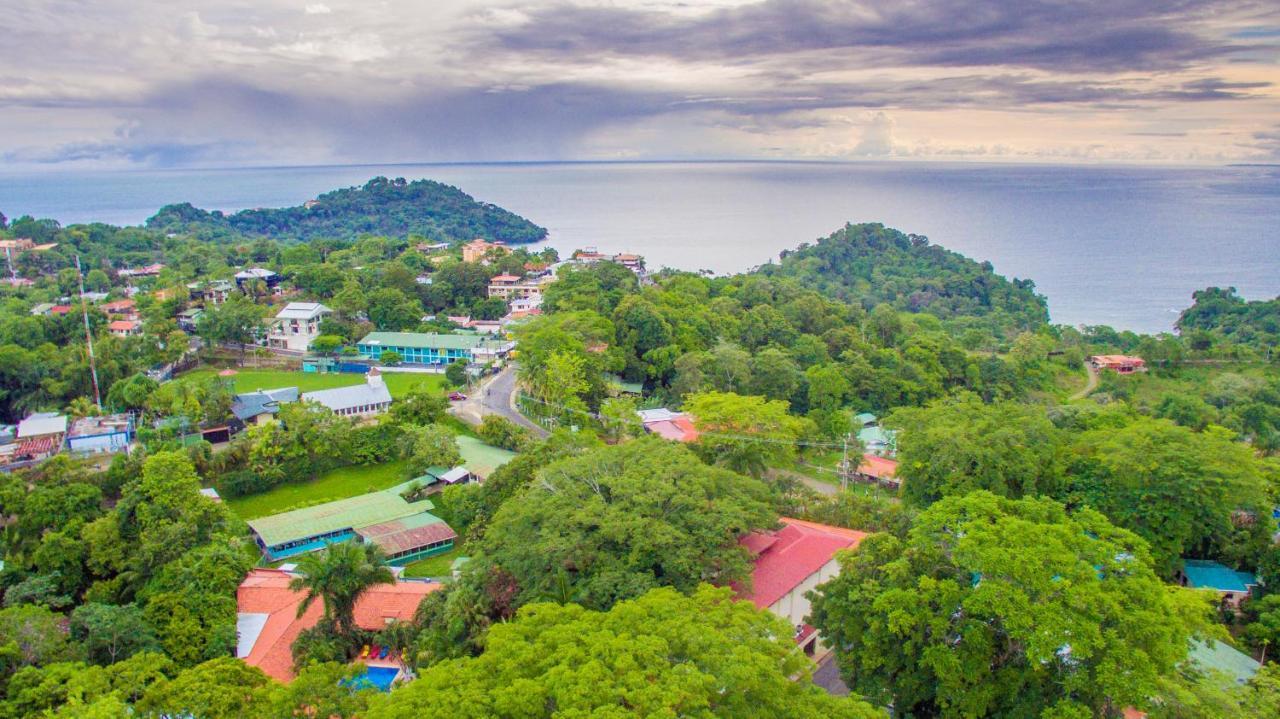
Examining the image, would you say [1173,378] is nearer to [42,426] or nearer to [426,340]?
[426,340]

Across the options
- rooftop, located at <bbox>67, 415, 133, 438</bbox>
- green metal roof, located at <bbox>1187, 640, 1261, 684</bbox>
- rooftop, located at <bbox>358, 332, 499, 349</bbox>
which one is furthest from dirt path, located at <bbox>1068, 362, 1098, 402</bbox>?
rooftop, located at <bbox>67, 415, 133, 438</bbox>

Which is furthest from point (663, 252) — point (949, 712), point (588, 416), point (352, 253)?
point (949, 712)

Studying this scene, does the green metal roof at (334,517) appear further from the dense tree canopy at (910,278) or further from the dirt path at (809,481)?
the dense tree canopy at (910,278)

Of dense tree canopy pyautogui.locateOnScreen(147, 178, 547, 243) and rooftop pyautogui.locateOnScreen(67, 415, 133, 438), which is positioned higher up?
dense tree canopy pyautogui.locateOnScreen(147, 178, 547, 243)

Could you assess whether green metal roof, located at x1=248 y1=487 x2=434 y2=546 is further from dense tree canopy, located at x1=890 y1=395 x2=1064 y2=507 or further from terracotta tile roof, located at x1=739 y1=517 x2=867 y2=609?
dense tree canopy, located at x1=890 y1=395 x2=1064 y2=507

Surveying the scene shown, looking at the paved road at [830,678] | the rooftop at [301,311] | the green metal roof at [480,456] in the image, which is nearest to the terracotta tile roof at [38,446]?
the green metal roof at [480,456]

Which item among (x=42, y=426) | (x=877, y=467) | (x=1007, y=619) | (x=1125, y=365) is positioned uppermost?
(x=1007, y=619)

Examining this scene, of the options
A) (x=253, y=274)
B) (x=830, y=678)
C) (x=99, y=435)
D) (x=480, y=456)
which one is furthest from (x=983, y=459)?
(x=253, y=274)
